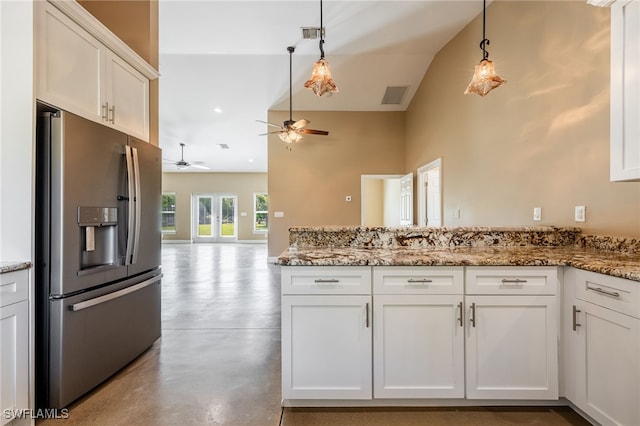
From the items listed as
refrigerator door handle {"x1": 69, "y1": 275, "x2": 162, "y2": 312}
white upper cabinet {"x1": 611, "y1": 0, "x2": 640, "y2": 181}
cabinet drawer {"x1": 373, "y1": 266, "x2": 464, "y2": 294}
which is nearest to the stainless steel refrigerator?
refrigerator door handle {"x1": 69, "y1": 275, "x2": 162, "y2": 312}

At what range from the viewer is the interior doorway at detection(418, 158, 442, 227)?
538 cm

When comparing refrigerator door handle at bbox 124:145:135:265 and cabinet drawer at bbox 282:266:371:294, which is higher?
refrigerator door handle at bbox 124:145:135:265

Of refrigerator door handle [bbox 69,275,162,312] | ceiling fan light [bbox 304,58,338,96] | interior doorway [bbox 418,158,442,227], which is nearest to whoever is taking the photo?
refrigerator door handle [bbox 69,275,162,312]

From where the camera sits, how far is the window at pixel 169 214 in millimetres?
11875

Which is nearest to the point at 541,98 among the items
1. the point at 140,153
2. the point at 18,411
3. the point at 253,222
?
the point at 140,153

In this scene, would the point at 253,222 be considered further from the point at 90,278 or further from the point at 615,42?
the point at 615,42

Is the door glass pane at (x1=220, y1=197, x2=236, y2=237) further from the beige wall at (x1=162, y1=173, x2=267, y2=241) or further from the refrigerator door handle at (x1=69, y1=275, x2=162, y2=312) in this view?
the refrigerator door handle at (x1=69, y1=275, x2=162, y2=312)

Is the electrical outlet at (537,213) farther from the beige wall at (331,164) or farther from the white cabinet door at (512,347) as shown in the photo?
the beige wall at (331,164)

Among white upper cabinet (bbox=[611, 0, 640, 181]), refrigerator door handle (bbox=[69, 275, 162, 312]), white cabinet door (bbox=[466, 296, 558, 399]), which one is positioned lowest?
white cabinet door (bbox=[466, 296, 558, 399])

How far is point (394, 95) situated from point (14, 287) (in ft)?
20.2

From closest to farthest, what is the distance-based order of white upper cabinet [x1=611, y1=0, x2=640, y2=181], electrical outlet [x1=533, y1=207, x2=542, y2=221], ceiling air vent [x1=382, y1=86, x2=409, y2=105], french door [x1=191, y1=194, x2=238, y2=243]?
white upper cabinet [x1=611, y1=0, x2=640, y2=181]
electrical outlet [x1=533, y1=207, x2=542, y2=221]
ceiling air vent [x1=382, y1=86, x2=409, y2=105]
french door [x1=191, y1=194, x2=238, y2=243]

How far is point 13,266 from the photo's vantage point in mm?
1505

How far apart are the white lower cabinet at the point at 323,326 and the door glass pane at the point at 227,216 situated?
429 inches

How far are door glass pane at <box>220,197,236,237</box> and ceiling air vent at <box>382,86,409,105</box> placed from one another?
7661 millimetres
